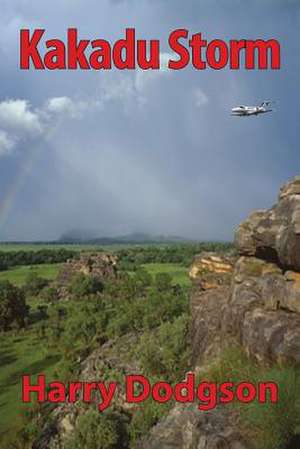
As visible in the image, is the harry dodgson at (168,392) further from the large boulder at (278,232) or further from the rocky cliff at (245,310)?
the large boulder at (278,232)

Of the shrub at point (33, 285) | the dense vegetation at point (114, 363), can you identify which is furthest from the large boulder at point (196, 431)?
the shrub at point (33, 285)

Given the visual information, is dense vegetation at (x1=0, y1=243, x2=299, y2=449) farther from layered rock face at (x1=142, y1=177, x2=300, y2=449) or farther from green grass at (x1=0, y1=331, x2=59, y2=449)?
layered rock face at (x1=142, y1=177, x2=300, y2=449)

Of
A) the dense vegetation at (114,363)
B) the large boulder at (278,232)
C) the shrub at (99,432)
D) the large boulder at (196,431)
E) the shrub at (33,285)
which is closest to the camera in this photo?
the large boulder at (196,431)

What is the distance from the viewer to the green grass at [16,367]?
6119 cm

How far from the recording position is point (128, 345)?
60.8 meters

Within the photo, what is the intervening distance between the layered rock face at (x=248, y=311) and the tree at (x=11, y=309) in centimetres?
9133

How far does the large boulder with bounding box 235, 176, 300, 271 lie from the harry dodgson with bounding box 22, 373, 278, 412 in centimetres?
775

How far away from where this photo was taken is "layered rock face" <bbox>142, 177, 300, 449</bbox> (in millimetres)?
21297

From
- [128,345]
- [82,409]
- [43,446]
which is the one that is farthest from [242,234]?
[128,345]

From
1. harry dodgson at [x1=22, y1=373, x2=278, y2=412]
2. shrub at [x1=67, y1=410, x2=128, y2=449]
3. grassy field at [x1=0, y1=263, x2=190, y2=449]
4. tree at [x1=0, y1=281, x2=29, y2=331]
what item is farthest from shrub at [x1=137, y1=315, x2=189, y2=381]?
tree at [x1=0, y1=281, x2=29, y2=331]

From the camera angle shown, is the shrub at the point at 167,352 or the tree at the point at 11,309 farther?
the tree at the point at 11,309

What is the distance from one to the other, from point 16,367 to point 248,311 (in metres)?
69.4

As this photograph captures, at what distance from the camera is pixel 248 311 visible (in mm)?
29094

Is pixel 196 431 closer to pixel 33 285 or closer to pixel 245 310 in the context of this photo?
pixel 245 310
